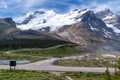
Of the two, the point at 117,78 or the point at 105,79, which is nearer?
the point at 105,79

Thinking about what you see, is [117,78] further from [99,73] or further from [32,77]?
[99,73]

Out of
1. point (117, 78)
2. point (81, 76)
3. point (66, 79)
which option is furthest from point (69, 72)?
point (117, 78)

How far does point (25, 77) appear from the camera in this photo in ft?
194

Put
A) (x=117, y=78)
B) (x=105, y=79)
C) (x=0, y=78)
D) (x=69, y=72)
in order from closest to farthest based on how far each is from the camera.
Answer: (x=105, y=79) → (x=117, y=78) → (x=0, y=78) → (x=69, y=72)

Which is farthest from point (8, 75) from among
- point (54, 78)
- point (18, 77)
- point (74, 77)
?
point (74, 77)

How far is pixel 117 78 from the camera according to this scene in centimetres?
5038

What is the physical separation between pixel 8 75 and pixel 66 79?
9797mm

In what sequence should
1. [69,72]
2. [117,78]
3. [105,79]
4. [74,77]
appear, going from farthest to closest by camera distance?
[69,72] → [74,77] → [117,78] → [105,79]

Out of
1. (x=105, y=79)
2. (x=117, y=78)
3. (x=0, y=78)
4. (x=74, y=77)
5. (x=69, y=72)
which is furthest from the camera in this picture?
(x=69, y=72)

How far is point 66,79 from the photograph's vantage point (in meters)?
62.3

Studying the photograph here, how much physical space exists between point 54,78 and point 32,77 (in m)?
3.74

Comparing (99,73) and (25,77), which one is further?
(99,73)

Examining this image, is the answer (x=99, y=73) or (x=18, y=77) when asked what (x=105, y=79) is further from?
(x=99, y=73)

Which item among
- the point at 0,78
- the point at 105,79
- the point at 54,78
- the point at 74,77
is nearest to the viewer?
the point at 105,79
